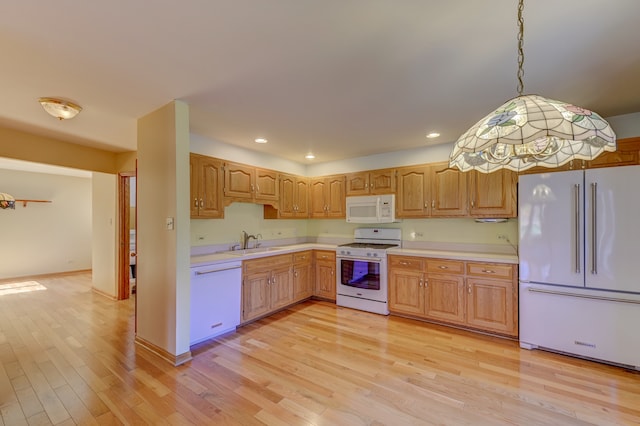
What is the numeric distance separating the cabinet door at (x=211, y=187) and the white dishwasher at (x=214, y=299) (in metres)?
0.68

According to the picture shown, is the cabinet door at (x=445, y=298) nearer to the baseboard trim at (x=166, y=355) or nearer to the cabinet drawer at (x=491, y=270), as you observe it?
the cabinet drawer at (x=491, y=270)

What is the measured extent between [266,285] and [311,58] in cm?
283

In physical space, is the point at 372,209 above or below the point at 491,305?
above

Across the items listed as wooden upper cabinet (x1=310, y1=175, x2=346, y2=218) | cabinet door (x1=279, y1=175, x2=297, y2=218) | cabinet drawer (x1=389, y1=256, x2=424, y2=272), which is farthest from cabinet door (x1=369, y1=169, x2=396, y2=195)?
cabinet door (x1=279, y1=175, x2=297, y2=218)

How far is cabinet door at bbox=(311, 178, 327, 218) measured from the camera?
16.0 feet

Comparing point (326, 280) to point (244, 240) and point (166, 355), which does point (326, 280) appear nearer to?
point (244, 240)

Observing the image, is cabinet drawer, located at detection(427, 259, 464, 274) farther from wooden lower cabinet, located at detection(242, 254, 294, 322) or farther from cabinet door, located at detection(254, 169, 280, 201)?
cabinet door, located at detection(254, 169, 280, 201)

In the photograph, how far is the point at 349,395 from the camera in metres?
2.12

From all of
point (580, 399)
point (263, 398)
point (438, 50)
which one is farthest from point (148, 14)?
point (580, 399)

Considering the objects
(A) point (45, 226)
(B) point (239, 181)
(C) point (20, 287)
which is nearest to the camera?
(B) point (239, 181)

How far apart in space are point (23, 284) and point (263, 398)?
651 centimetres

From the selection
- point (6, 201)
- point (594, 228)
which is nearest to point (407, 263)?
point (594, 228)

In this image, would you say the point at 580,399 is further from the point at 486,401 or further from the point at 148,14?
the point at 148,14

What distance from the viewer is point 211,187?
3451 millimetres
